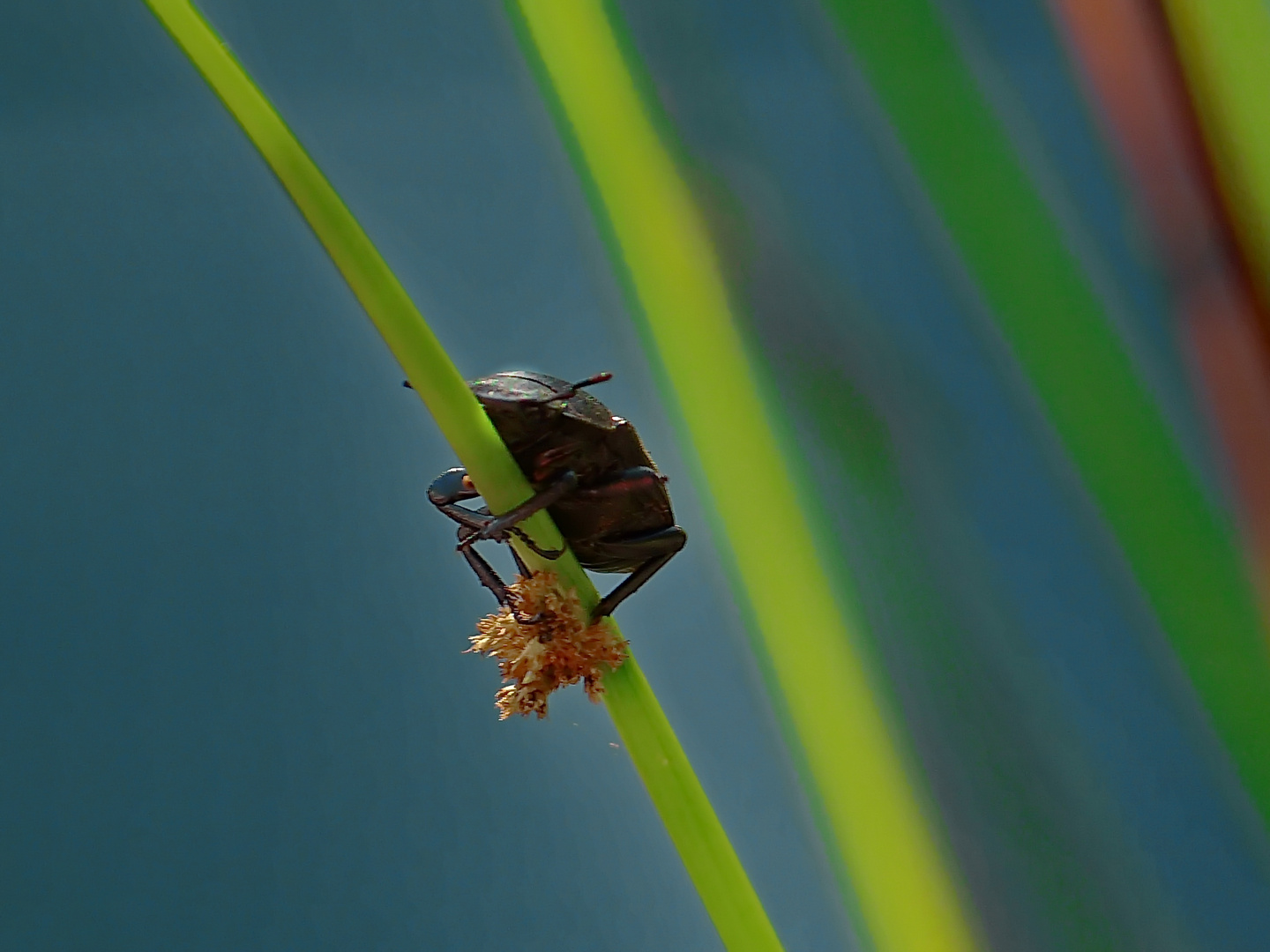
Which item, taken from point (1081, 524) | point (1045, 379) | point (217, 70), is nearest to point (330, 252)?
point (217, 70)

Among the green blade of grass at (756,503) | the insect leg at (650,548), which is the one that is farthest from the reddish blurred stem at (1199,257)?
the insect leg at (650,548)

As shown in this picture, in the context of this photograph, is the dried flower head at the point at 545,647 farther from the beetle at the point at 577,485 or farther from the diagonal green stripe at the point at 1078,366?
the diagonal green stripe at the point at 1078,366

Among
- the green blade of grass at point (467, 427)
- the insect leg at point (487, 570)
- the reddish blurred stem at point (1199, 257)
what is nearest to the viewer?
the green blade of grass at point (467, 427)

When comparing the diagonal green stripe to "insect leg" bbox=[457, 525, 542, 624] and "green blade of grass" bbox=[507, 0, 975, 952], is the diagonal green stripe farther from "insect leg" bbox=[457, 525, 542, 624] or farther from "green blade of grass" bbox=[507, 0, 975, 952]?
"insect leg" bbox=[457, 525, 542, 624]

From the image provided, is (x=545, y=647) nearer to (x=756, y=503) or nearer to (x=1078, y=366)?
(x=756, y=503)

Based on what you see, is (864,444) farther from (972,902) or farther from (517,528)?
(517,528)

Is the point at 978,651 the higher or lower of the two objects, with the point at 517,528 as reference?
lower

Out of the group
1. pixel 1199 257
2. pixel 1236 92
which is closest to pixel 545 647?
pixel 1236 92
